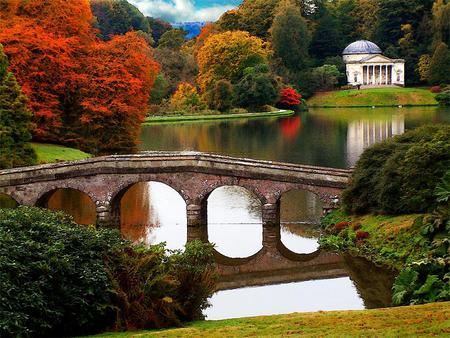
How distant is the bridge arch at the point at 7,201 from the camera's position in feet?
135

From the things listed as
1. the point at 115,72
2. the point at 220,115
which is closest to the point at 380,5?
the point at 220,115

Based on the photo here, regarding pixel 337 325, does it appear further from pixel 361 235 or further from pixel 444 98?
pixel 444 98

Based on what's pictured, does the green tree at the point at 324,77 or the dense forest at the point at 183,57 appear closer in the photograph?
the dense forest at the point at 183,57

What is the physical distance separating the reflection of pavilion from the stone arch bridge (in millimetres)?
19677

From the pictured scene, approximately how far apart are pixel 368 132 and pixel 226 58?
4026cm

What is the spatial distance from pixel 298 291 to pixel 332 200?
399 inches

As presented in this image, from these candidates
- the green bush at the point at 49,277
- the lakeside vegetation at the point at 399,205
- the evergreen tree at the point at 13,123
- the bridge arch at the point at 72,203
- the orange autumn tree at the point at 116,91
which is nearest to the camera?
the green bush at the point at 49,277

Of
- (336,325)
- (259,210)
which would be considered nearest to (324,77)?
(259,210)

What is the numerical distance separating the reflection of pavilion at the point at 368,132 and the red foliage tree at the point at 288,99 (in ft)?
74.6

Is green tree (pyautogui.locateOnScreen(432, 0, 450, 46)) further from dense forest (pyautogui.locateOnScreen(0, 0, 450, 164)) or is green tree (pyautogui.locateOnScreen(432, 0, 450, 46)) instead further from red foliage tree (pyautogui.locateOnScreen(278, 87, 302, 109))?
red foliage tree (pyautogui.locateOnScreen(278, 87, 302, 109))

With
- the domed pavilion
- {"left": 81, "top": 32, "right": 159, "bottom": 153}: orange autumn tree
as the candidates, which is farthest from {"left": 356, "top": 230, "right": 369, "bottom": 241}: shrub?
the domed pavilion

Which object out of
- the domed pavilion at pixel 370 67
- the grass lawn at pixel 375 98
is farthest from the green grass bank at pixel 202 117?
the domed pavilion at pixel 370 67

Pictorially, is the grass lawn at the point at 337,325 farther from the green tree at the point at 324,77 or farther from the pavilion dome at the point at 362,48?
the pavilion dome at the point at 362,48

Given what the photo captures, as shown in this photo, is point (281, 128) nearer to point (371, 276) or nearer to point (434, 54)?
point (434, 54)
